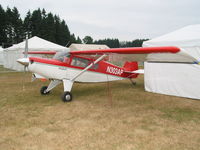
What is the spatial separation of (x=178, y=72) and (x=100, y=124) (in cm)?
447

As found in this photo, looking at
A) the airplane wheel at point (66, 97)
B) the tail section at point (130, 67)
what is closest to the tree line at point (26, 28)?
the tail section at point (130, 67)

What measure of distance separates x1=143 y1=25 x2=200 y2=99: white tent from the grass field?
607 mm

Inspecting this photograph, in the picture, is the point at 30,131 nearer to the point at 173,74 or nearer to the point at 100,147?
the point at 100,147

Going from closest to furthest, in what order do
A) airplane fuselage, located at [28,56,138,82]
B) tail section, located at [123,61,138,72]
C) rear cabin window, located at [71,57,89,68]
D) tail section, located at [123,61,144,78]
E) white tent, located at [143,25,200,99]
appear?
airplane fuselage, located at [28,56,138,82], white tent, located at [143,25,200,99], rear cabin window, located at [71,57,89,68], tail section, located at [123,61,144,78], tail section, located at [123,61,138,72]

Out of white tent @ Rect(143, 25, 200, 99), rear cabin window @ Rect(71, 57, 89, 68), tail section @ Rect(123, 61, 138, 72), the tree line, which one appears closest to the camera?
white tent @ Rect(143, 25, 200, 99)

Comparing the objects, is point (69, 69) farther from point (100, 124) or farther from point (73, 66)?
point (100, 124)

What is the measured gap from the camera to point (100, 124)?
13.5 ft

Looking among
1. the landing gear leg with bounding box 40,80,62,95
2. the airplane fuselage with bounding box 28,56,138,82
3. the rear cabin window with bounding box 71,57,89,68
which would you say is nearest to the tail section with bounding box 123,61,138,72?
the airplane fuselage with bounding box 28,56,138,82

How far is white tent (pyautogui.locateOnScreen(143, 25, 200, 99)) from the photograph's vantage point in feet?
20.9

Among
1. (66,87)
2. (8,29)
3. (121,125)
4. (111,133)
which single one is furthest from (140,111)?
(8,29)

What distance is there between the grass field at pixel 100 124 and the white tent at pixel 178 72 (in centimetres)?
61

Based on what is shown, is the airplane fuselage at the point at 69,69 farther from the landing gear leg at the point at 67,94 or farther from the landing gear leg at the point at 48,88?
the landing gear leg at the point at 48,88

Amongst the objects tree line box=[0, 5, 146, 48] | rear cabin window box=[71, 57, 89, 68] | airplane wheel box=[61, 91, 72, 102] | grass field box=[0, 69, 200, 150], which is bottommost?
grass field box=[0, 69, 200, 150]

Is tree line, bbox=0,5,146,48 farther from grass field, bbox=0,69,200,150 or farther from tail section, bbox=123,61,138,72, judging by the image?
grass field, bbox=0,69,200,150
